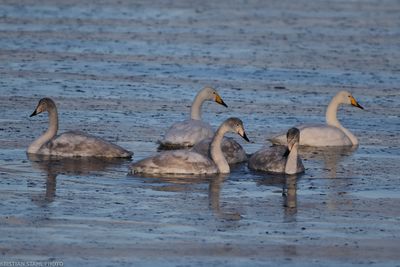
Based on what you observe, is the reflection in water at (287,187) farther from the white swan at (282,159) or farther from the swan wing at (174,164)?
the swan wing at (174,164)

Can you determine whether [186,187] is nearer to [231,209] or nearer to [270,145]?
[231,209]

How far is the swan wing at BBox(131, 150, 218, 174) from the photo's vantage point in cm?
1323

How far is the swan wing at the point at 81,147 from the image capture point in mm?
14258

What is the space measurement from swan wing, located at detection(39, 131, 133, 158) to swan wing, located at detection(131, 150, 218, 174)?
3.24 feet

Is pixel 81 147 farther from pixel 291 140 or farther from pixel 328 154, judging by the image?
pixel 328 154

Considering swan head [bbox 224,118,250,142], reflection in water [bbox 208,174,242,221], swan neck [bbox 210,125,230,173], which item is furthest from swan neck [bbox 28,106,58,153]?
reflection in water [bbox 208,174,242,221]

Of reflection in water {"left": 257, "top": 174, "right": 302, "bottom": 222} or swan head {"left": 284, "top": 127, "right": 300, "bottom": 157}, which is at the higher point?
swan head {"left": 284, "top": 127, "right": 300, "bottom": 157}

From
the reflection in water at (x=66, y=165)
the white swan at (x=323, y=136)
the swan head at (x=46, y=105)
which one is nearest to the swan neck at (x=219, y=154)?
the reflection in water at (x=66, y=165)

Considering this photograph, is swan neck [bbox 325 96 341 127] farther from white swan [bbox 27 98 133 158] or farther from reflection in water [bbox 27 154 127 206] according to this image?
reflection in water [bbox 27 154 127 206]

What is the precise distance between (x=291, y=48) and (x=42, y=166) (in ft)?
36.6

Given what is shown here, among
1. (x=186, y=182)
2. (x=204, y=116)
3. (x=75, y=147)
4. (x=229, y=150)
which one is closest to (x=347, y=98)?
(x=204, y=116)

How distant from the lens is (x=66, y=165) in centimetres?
1384

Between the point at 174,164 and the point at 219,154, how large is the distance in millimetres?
666

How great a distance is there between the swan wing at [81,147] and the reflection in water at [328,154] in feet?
A: 8.04
